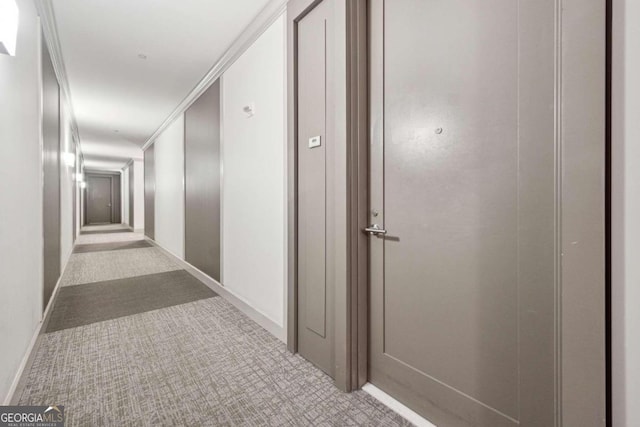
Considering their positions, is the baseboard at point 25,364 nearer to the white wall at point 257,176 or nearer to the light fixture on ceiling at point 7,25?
the white wall at point 257,176

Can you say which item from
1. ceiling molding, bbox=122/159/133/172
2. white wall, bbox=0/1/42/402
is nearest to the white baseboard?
white wall, bbox=0/1/42/402

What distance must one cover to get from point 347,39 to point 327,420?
2.12 metres

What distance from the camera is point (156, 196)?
6965 millimetres

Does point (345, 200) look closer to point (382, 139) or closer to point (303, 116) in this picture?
point (382, 139)

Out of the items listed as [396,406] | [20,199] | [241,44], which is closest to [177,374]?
[396,406]

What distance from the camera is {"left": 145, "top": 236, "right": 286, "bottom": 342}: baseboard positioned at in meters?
2.40

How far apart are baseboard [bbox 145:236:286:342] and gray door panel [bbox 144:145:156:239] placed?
11.0 feet

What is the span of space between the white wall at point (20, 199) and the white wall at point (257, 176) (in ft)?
5.19

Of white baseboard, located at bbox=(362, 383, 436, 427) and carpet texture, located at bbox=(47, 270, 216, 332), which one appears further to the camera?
carpet texture, located at bbox=(47, 270, 216, 332)

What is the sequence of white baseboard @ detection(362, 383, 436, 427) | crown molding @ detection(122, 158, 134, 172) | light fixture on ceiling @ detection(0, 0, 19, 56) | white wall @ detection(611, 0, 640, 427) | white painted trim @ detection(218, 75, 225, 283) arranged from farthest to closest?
crown molding @ detection(122, 158, 134, 172) < white painted trim @ detection(218, 75, 225, 283) < white baseboard @ detection(362, 383, 436, 427) < light fixture on ceiling @ detection(0, 0, 19, 56) < white wall @ detection(611, 0, 640, 427)

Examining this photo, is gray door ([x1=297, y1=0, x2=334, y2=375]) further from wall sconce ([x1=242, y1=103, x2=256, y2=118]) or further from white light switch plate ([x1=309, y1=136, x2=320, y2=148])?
wall sconce ([x1=242, y1=103, x2=256, y2=118])

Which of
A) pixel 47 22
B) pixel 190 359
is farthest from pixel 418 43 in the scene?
pixel 47 22

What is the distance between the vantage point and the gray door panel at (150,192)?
7.39 meters

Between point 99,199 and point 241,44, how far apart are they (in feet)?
54.3
